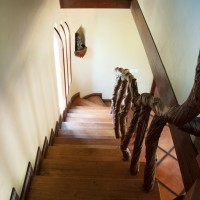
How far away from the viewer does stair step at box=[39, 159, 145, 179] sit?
221 cm

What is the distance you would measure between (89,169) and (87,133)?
1.21 metres

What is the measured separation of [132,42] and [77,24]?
1.39 m

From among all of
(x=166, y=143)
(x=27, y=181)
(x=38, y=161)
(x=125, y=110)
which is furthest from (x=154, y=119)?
(x=166, y=143)

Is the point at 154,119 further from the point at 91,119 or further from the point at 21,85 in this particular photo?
the point at 91,119

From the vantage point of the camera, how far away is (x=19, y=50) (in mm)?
1842

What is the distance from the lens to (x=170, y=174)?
4.21 m

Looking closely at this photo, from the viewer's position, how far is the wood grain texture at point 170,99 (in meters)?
1.52

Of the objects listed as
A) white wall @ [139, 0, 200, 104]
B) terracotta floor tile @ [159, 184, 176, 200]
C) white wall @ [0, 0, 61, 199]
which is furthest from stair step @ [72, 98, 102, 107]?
white wall @ [139, 0, 200, 104]

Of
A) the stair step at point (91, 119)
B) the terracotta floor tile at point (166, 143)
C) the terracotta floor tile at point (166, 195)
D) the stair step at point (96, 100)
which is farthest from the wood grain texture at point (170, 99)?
the stair step at point (96, 100)

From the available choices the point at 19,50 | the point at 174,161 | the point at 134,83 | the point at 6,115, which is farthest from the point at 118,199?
the point at 174,161

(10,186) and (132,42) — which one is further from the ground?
(132,42)

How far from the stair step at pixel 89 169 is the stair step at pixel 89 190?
23 cm

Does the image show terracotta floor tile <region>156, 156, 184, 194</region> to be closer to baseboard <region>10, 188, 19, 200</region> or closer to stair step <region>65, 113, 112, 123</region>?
stair step <region>65, 113, 112, 123</region>

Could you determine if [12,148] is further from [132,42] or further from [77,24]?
[132,42]
